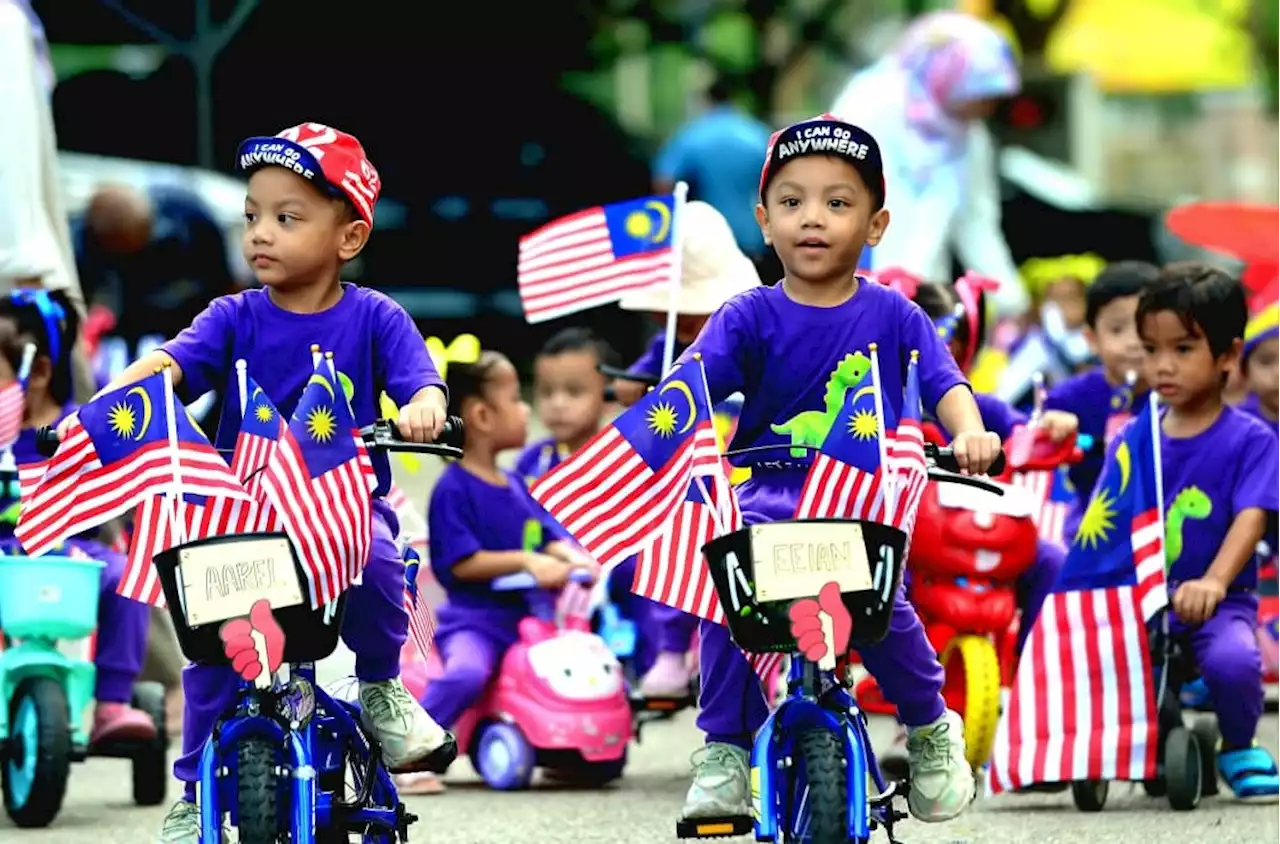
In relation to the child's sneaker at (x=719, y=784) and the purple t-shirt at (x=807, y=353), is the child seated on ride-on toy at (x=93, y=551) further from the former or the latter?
the purple t-shirt at (x=807, y=353)

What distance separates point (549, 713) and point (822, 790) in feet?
11.7

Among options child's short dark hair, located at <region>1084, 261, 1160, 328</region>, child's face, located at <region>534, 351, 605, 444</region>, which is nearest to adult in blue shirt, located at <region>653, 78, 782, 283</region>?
child's short dark hair, located at <region>1084, 261, 1160, 328</region>

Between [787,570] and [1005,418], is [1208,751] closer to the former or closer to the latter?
[1005,418]

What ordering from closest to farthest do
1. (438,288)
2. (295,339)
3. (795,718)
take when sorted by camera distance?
(795,718) < (295,339) < (438,288)

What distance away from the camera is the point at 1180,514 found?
931 cm

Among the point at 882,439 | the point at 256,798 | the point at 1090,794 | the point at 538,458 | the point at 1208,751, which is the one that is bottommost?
the point at 1090,794

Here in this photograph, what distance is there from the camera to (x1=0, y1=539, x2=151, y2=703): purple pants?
9562 mm

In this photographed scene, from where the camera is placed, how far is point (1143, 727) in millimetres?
9117

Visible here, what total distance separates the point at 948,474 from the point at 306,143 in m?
1.67

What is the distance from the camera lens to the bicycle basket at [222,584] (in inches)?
251

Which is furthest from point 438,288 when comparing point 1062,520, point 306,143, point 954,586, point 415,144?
point 306,143

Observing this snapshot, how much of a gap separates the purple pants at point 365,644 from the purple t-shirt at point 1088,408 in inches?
163

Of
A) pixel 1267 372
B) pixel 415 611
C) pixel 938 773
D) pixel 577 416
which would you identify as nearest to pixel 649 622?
pixel 577 416

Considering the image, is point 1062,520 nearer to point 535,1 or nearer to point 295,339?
point 295,339
